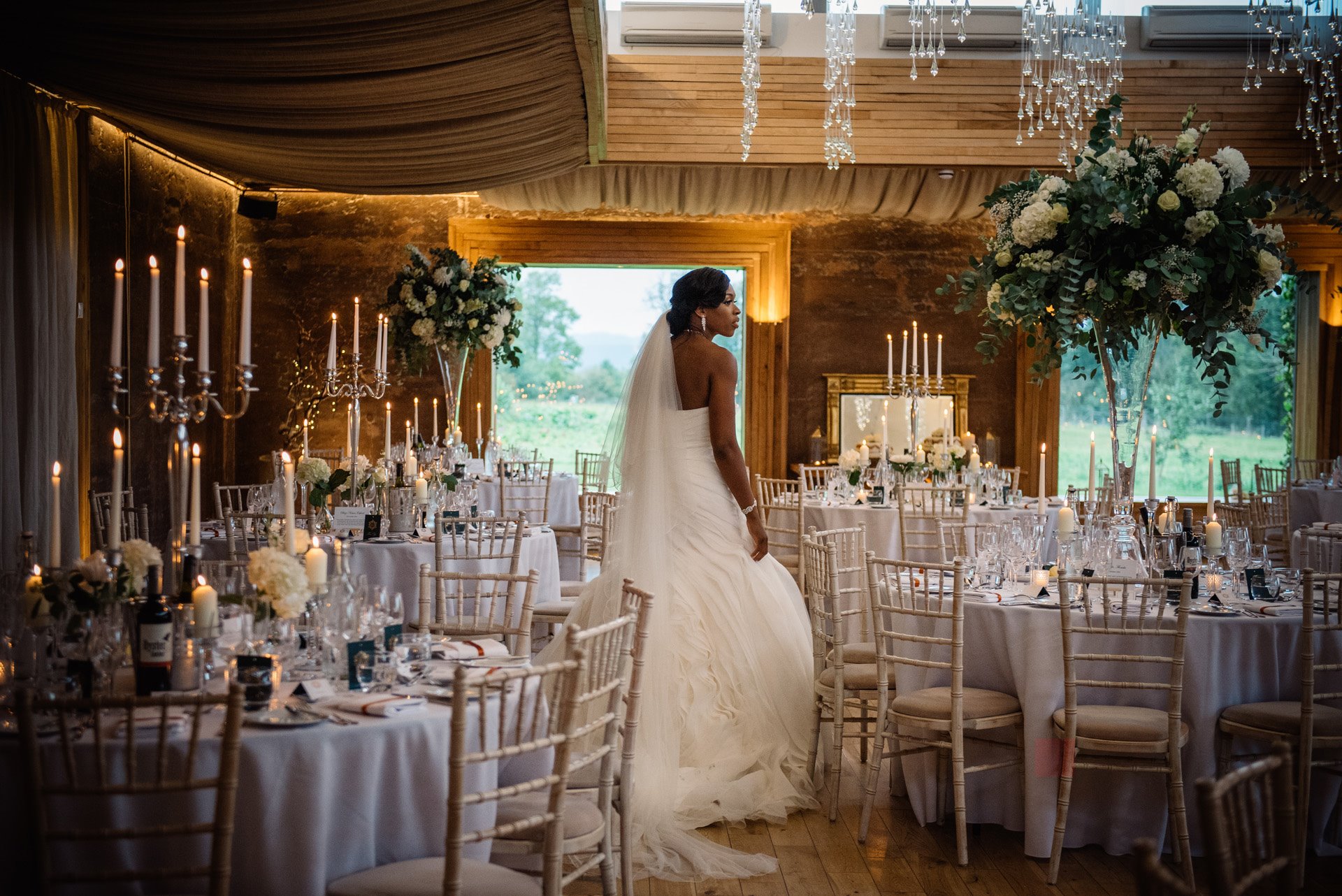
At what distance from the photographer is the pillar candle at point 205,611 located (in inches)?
117

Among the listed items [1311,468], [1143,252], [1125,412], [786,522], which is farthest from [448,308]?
[1311,468]

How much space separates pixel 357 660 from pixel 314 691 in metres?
0.13

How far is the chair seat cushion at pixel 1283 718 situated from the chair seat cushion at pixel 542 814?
7.84 feet

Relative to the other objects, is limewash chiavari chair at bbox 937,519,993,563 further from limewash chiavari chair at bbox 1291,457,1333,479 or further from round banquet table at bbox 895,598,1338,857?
limewash chiavari chair at bbox 1291,457,1333,479

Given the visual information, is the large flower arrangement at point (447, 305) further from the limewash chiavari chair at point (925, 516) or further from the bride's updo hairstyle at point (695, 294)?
the bride's updo hairstyle at point (695, 294)

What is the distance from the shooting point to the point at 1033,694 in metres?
4.22

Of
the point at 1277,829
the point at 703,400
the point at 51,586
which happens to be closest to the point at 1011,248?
the point at 703,400

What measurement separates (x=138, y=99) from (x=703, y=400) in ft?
9.55

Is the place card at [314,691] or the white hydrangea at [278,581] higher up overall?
the white hydrangea at [278,581]

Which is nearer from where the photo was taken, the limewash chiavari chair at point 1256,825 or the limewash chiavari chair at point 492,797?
the limewash chiavari chair at point 1256,825

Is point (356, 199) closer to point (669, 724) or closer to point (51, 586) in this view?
point (669, 724)

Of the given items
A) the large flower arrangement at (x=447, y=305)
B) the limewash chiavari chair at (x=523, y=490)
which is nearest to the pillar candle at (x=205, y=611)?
the limewash chiavari chair at (x=523, y=490)

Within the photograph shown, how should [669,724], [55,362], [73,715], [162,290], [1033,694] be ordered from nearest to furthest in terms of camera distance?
[73,715] < [1033,694] < [669,724] < [55,362] < [162,290]

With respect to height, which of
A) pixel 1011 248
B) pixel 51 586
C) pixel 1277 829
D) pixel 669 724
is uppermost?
pixel 1011 248
